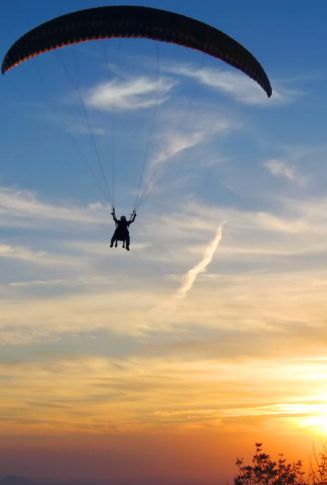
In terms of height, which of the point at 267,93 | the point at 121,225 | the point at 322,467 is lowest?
the point at 322,467

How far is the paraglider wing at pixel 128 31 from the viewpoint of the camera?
32.2 m

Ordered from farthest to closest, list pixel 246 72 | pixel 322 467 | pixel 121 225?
pixel 121 225
pixel 246 72
pixel 322 467

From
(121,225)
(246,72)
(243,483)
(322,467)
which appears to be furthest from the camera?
(243,483)

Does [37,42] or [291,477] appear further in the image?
[291,477]

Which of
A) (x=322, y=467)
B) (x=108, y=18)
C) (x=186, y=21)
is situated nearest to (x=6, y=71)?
(x=108, y=18)

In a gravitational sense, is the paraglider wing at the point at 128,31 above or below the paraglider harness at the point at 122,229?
above

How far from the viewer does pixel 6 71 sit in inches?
1346

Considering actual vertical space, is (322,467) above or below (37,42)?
below

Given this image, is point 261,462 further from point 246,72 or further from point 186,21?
point 186,21

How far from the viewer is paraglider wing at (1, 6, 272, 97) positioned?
3216cm

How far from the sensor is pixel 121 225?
36469 mm

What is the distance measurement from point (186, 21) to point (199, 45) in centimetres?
118

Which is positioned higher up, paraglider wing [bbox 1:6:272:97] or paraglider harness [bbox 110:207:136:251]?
paraglider wing [bbox 1:6:272:97]

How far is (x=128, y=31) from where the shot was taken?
32250mm
